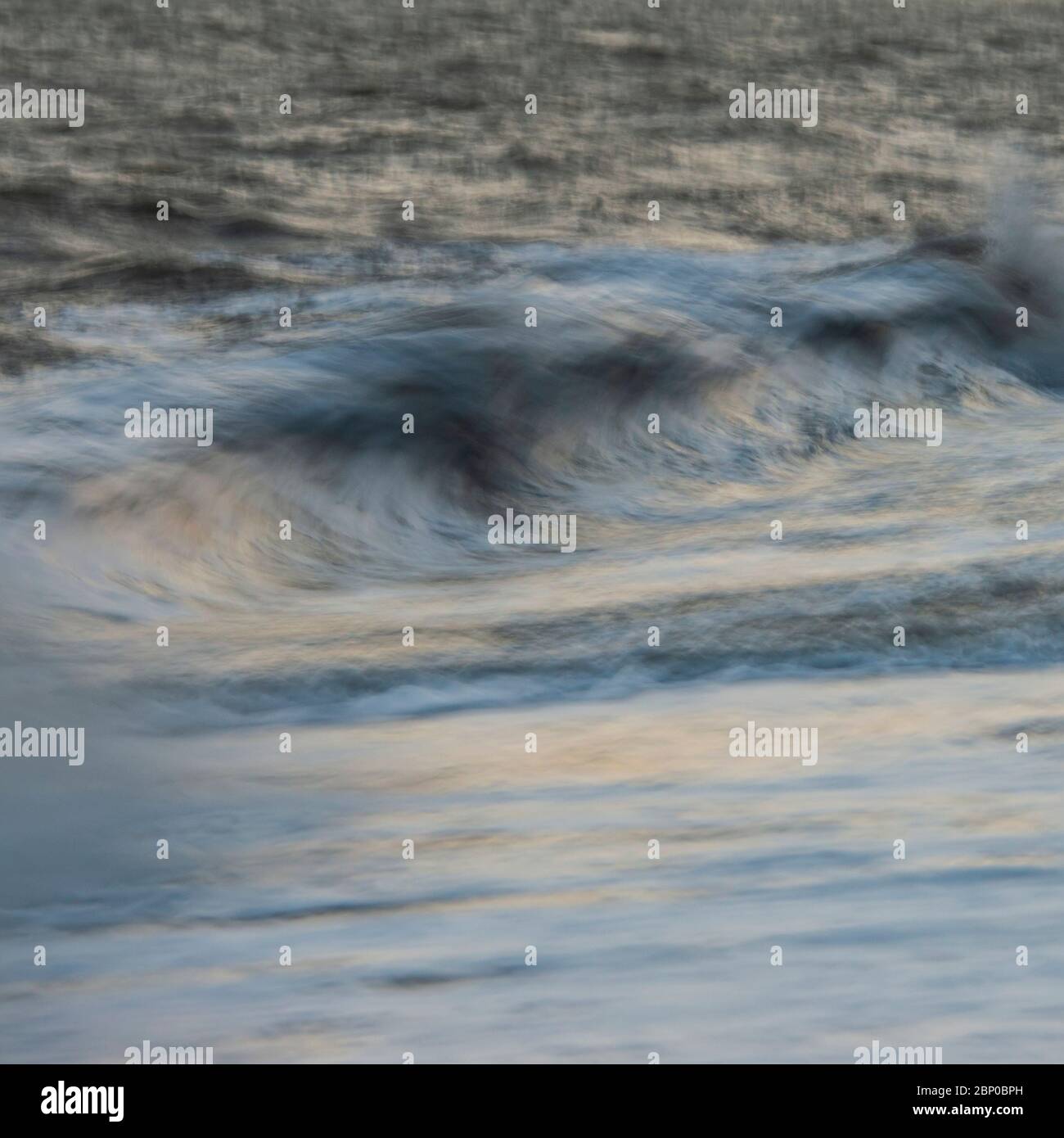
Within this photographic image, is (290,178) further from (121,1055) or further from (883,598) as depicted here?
(121,1055)

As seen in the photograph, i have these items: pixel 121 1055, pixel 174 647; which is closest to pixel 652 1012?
pixel 121 1055

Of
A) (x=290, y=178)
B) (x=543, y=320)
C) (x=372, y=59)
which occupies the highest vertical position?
(x=372, y=59)

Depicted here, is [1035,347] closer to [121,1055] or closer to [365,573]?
[365,573]

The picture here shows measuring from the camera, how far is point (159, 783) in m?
5.40

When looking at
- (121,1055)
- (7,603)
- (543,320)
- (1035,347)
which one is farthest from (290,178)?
(121,1055)

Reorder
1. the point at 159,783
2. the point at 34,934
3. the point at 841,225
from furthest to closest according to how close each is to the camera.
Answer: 1. the point at 841,225
2. the point at 159,783
3. the point at 34,934

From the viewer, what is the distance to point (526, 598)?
721 cm

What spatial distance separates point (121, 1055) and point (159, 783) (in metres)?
1.63

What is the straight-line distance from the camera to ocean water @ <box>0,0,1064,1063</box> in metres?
4.14

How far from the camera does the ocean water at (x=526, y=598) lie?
414cm

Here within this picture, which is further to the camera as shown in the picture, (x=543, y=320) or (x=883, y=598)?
(x=543, y=320)

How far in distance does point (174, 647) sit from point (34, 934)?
2.25m

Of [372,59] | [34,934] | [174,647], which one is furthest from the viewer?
[372,59]

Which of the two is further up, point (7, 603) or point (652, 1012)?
point (7, 603)
